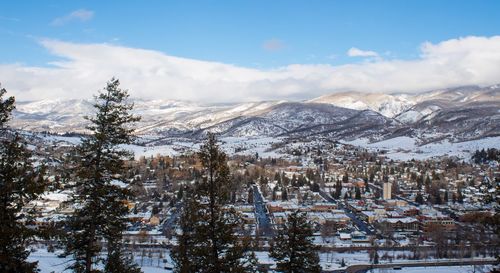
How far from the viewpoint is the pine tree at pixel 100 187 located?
1316cm

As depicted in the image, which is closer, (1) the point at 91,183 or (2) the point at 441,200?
(1) the point at 91,183

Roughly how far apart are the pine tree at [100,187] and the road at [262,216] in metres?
46.6

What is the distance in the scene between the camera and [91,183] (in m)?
13.4

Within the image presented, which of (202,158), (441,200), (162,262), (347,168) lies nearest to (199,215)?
(202,158)

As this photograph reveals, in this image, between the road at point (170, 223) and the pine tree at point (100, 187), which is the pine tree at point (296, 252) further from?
the road at point (170, 223)

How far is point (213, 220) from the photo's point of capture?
13.5 m

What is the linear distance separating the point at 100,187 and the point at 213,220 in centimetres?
347

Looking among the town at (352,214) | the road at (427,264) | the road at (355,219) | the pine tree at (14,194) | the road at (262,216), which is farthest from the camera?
the road at (355,219)

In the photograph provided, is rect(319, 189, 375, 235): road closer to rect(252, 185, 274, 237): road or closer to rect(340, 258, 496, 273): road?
rect(252, 185, 274, 237): road

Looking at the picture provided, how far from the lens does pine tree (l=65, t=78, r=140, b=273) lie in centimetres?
1316

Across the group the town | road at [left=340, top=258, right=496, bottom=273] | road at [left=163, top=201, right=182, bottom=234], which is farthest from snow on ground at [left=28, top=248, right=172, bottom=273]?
road at [left=340, top=258, right=496, bottom=273]

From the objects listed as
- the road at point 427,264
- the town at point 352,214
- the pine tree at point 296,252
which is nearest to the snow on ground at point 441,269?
the road at point 427,264

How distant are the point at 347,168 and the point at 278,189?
48.5 m

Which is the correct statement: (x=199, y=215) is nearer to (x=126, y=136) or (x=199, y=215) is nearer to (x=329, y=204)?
(x=126, y=136)
